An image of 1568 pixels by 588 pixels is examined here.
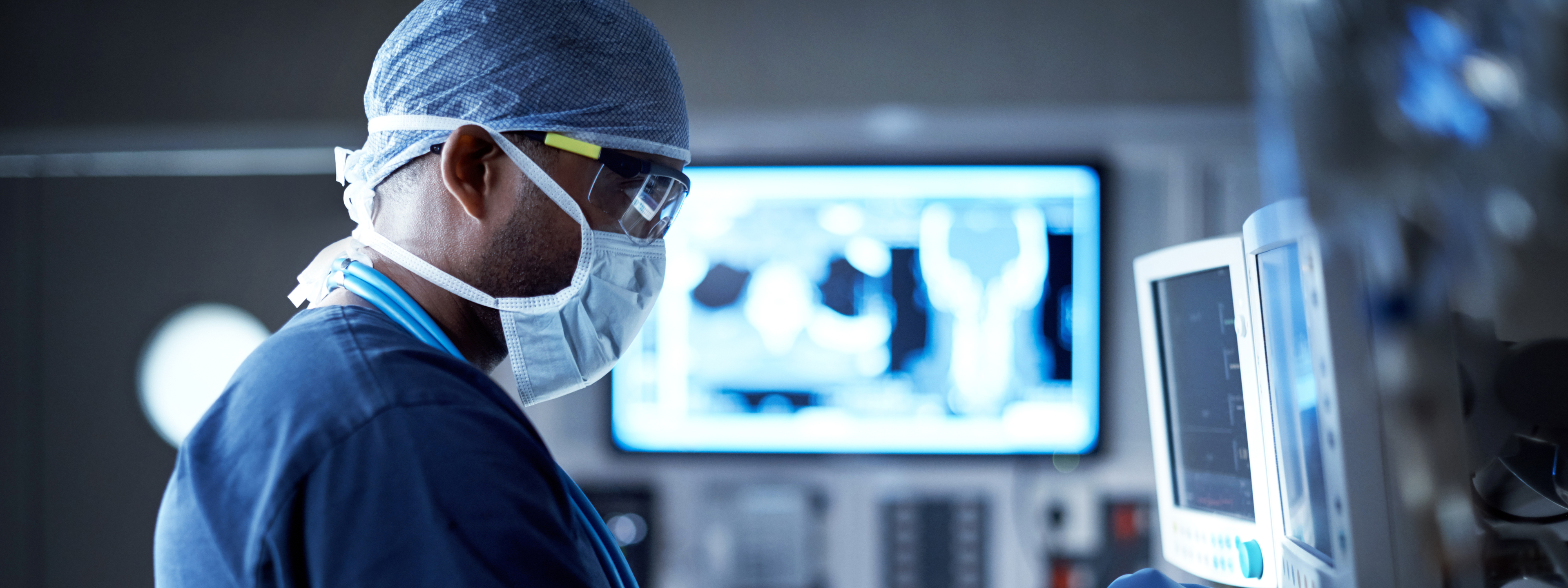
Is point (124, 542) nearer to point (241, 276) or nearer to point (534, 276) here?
point (241, 276)

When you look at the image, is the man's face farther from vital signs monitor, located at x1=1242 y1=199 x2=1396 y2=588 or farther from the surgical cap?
vital signs monitor, located at x1=1242 y1=199 x2=1396 y2=588

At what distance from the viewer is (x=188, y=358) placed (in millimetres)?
2158

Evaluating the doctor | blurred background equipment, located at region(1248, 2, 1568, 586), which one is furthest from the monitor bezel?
blurred background equipment, located at region(1248, 2, 1568, 586)

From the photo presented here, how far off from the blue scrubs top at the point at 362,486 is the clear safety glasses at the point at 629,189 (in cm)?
27

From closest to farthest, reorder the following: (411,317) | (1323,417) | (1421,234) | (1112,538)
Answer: (1421,234)
(1323,417)
(411,317)
(1112,538)

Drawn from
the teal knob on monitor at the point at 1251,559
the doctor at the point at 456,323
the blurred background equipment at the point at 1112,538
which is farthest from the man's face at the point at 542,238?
the blurred background equipment at the point at 1112,538

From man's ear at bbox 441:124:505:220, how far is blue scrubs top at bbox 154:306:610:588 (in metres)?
0.19

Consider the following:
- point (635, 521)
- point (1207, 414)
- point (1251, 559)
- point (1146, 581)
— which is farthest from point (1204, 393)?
point (635, 521)

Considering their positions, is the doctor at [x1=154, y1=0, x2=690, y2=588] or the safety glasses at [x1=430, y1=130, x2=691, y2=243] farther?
the safety glasses at [x1=430, y1=130, x2=691, y2=243]

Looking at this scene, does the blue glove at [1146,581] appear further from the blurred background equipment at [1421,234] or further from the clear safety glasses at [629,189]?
the clear safety glasses at [629,189]

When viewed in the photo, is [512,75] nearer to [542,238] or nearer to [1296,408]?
[542,238]

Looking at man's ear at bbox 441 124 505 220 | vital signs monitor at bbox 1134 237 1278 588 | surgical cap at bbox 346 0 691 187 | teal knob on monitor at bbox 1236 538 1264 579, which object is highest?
surgical cap at bbox 346 0 691 187

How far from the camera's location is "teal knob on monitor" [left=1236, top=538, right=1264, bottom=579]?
3.10ft

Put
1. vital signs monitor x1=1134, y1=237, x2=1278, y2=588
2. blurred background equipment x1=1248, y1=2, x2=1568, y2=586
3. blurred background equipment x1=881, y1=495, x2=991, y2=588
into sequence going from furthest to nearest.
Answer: blurred background equipment x1=881, y1=495, x2=991, y2=588
vital signs monitor x1=1134, y1=237, x2=1278, y2=588
blurred background equipment x1=1248, y1=2, x2=1568, y2=586
